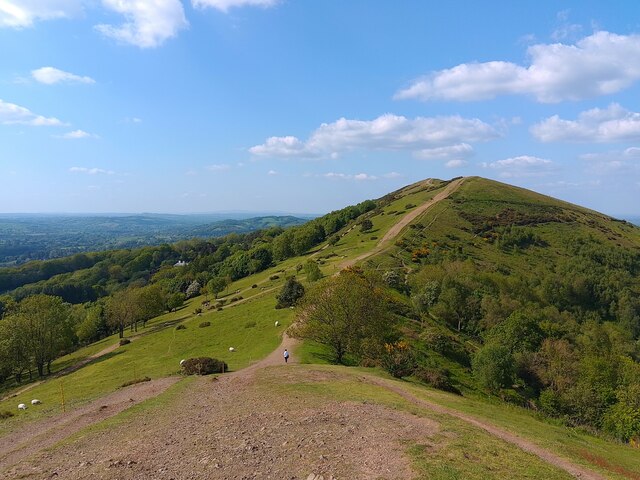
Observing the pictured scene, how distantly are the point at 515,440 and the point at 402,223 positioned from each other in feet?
354

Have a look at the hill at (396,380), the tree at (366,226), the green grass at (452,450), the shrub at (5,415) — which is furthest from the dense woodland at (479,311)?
the shrub at (5,415)

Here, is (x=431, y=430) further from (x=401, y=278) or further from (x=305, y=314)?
(x=401, y=278)

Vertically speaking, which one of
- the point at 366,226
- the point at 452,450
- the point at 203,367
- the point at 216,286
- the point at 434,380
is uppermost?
the point at 366,226

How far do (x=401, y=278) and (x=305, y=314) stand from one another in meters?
36.9

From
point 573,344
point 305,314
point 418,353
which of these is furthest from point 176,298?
point 573,344

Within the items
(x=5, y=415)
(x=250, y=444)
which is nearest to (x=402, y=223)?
(x=5, y=415)

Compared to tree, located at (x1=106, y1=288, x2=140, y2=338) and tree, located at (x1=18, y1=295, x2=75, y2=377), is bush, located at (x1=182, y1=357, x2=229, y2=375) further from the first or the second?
tree, located at (x1=106, y1=288, x2=140, y2=338)

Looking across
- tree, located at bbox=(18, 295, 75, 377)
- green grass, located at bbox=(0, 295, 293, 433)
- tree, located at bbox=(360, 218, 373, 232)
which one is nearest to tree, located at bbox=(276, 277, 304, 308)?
green grass, located at bbox=(0, 295, 293, 433)

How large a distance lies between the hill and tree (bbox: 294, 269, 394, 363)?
271mm

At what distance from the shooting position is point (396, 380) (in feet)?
115

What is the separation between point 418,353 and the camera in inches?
1909

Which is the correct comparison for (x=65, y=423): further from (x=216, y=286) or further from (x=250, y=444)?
(x=216, y=286)

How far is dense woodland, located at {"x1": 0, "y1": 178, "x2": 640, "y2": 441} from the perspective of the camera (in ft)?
147

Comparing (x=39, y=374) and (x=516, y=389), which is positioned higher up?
(x=516, y=389)
